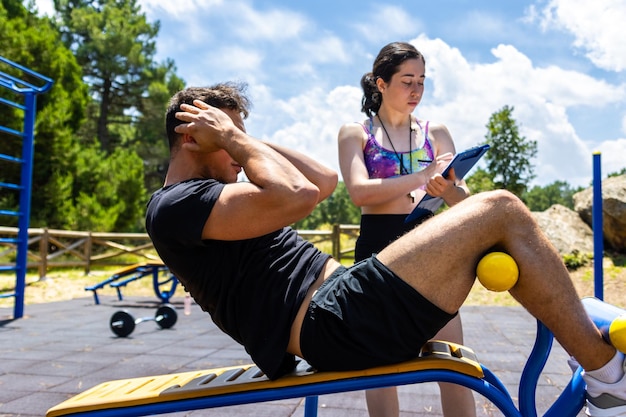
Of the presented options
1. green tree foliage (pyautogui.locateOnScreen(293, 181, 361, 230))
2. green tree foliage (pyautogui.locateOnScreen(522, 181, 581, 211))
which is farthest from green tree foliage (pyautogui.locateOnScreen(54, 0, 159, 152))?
green tree foliage (pyautogui.locateOnScreen(522, 181, 581, 211))

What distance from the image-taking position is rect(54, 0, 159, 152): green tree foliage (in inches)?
802

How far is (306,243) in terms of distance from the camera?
177 cm

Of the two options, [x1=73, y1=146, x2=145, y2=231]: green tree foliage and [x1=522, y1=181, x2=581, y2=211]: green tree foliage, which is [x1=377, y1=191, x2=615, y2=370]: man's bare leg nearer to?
[x1=73, y1=146, x2=145, y2=231]: green tree foliage

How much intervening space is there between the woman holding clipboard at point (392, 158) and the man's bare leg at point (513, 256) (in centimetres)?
55

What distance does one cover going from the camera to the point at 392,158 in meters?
2.14

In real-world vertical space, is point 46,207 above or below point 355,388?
below

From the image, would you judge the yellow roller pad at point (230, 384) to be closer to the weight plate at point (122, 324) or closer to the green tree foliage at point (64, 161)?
the weight plate at point (122, 324)

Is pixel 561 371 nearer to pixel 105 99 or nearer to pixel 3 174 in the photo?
pixel 3 174

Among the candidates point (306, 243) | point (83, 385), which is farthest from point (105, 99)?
point (306, 243)

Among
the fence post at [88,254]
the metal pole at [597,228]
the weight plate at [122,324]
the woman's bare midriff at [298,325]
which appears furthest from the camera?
the fence post at [88,254]

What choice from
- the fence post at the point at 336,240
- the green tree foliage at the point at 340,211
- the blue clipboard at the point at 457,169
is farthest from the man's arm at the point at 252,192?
the green tree foliage at the point at 340,211

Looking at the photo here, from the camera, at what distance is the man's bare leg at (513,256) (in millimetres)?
1386

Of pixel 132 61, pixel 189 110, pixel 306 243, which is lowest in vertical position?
pixel 306 243

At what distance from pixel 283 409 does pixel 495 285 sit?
5.36ft
